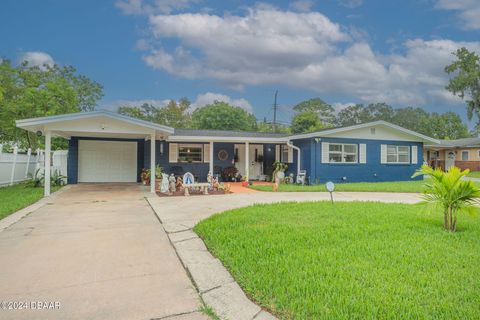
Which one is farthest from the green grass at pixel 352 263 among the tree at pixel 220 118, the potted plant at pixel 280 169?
the tree at pixel 220 118

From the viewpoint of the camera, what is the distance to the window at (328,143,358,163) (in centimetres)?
1491

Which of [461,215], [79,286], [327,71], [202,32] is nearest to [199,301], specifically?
[79,286]

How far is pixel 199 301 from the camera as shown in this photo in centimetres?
297

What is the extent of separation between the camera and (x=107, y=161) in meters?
15.5

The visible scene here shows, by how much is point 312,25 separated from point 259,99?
2588 centimetres

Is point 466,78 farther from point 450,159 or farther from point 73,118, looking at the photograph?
point 73,118

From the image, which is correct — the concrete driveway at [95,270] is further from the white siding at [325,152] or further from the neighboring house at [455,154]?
the neighboring house at [455,154]

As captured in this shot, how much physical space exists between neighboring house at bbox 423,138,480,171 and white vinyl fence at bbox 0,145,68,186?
2629cm

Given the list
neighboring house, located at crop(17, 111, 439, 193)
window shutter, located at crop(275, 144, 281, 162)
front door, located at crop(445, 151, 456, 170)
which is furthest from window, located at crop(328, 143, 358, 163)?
front door, located at crop(445, 151, 456, 170)

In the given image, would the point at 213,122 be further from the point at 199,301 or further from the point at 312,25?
the point at 199,301

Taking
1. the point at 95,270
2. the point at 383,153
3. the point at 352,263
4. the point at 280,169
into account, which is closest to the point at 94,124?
the point at 95,270

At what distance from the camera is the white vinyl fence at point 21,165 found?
1289cm

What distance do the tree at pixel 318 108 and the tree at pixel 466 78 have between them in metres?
22.8

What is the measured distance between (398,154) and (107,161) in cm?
1529
